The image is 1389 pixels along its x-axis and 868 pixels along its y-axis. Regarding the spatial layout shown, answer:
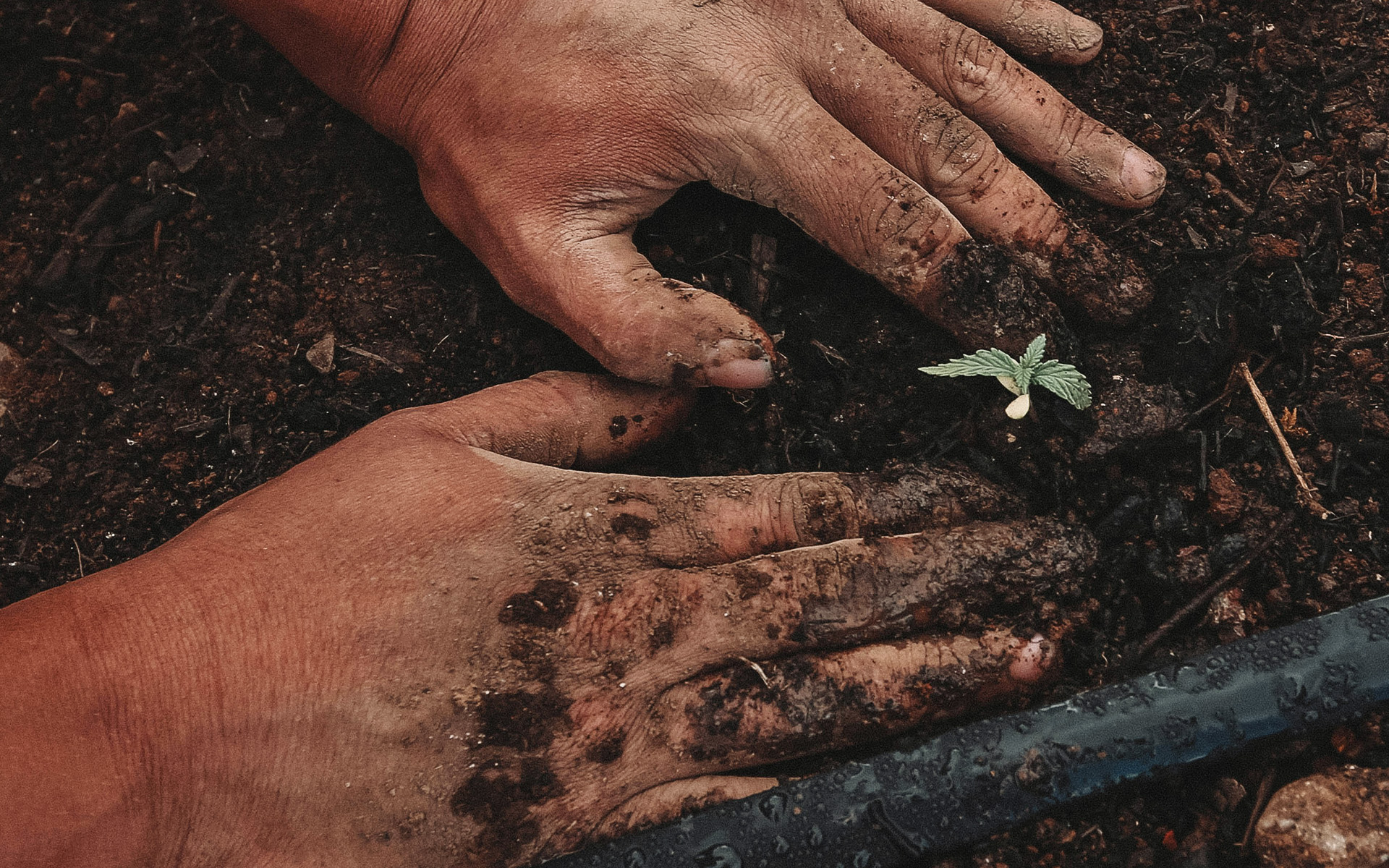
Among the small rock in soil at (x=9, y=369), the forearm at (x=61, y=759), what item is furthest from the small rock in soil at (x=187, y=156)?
the forearm at (x=61, y=759)

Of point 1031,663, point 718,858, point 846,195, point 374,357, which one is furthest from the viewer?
point 374,357

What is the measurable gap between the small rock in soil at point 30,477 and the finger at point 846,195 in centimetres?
187

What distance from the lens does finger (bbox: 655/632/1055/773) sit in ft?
5.43

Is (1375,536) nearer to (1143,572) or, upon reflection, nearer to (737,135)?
(1143,572)

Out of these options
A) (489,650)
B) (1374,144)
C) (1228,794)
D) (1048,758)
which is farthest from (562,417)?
(1374,144)

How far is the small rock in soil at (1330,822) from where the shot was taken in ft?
4.69

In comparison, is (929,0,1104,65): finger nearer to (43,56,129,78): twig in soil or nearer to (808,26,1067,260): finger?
(808,26,1067,260): finger

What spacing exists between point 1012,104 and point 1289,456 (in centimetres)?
103

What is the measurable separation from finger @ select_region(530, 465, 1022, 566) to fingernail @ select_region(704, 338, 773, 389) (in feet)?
0.83

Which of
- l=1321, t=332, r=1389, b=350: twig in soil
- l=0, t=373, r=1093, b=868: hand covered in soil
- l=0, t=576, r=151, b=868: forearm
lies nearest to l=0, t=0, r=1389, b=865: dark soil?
l=1321, t=332, r=1389, b=350: twig in soil

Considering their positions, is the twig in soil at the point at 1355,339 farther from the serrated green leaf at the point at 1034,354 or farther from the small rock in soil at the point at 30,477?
the small rock in soil at the point at 30,477

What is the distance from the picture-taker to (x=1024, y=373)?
1721 mm

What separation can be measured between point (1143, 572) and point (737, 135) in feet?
4.38

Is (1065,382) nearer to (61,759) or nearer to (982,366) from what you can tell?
(982,366)
